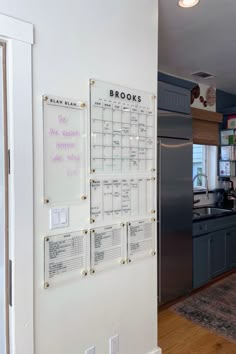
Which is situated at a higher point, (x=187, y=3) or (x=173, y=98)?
(x=187, y=3)

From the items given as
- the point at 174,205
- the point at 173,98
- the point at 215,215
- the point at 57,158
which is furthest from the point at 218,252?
the point at 57,158

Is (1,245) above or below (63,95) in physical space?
below

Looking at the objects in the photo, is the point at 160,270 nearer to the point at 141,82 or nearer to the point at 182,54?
the point at 141,82

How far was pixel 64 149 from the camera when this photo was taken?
5.05ft

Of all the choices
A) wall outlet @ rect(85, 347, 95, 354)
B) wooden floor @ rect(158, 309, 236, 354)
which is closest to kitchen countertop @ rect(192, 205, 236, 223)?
wooden floor @ rect(158, 309, 236, 354)

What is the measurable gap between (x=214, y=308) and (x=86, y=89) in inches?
101

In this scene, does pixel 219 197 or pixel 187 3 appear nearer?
pixel 187 3

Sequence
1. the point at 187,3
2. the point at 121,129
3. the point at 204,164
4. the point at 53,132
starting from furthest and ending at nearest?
the point at 204,164 < the point at 187,3 < the point at 121,129 < the point at 53,132

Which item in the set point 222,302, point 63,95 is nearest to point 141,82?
point 63,95

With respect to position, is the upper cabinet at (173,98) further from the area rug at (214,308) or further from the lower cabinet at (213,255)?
the area rug at (214,308)

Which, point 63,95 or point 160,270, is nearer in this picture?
point 63,95

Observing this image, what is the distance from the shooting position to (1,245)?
1.41 metres

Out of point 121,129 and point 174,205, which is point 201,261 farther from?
point 121,129

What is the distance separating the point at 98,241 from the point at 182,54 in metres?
2.32
